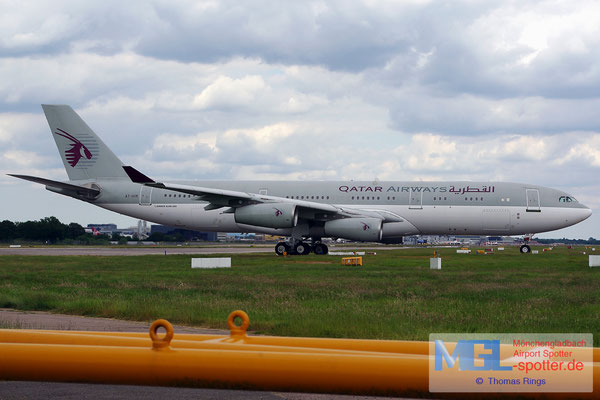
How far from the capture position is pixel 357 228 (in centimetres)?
3866

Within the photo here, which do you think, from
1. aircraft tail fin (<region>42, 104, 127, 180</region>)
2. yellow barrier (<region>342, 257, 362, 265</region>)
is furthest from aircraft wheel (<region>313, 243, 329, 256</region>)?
aircraft tail fin (<region>42, 104, 127, 180</region>)

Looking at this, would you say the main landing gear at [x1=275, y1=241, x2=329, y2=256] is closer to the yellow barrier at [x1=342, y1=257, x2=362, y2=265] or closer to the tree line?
the yellow barrier at [x1=342, y1=257, x2=362, y2=265]

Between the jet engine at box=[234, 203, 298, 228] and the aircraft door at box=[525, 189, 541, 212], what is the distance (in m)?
14.2

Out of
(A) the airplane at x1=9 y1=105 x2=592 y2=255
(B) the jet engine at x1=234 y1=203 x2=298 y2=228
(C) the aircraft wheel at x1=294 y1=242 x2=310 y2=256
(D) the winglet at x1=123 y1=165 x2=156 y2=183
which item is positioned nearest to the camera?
(D) the winglet at x1=123 y1=165 x2=156 y2=183

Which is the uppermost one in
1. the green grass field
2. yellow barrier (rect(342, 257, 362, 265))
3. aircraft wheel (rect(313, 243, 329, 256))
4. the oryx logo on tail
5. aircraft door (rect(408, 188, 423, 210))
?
the oryx logo on tail

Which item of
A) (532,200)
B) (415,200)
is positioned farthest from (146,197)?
(532,200)

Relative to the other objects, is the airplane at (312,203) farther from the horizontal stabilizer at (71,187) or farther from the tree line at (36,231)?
the tree line at (36,231)

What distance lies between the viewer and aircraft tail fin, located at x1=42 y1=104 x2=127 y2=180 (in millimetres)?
44750

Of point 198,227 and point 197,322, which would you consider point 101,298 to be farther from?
point 198,227

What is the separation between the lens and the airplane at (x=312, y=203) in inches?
1547

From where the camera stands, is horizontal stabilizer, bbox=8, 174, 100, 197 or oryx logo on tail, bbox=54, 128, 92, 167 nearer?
horizontal stabilizer, bbox=8, 174, 100, 197

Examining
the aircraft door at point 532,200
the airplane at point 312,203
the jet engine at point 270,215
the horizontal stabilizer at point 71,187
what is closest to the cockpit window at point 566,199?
the airplane at point 312,203

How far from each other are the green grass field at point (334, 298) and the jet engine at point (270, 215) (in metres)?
10.2

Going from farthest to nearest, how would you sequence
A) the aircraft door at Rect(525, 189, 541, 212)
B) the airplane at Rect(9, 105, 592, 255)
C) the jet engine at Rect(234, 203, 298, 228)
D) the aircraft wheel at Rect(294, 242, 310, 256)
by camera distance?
the aircraft door at Rect(525, 189, 541, 212) → the aircraft wheel at Rect(294, 242, 310, 256) → the airplane at Rect(9, 105, 592, 255) → the jet engine at Rect(234, 203, 298, 228)
